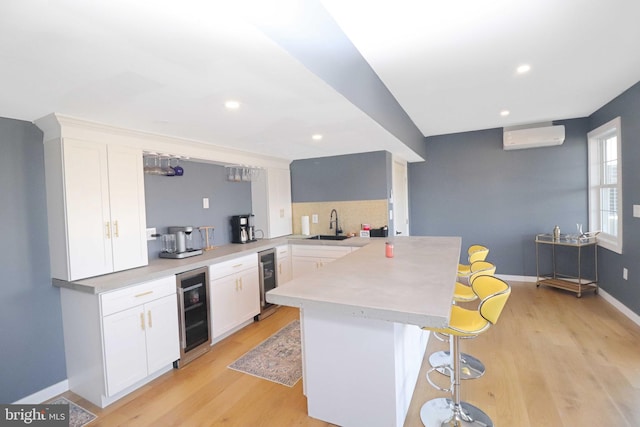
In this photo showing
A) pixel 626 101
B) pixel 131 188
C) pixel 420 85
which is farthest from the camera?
pixel 626 101

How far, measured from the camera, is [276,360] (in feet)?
8.91

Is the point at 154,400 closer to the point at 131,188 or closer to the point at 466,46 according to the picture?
the point at 131,188

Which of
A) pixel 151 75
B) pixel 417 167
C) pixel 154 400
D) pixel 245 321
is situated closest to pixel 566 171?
pixel 417 167

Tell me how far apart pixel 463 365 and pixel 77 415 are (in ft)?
9.44

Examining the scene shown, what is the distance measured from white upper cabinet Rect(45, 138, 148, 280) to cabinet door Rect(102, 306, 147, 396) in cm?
42

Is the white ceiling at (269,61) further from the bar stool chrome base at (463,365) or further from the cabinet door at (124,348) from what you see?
the bar stool chrome base at (463,365)

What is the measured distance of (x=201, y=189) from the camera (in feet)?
12.0

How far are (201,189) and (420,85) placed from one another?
266 centimetres

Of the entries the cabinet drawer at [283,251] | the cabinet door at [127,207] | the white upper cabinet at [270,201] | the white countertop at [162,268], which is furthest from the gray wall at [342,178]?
the cabinet door at [127,207]

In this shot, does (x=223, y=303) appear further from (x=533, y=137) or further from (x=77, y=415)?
(x=533, y=137)

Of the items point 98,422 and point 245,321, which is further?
point 245,321

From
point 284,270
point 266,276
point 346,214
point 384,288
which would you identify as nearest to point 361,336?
point 384,288

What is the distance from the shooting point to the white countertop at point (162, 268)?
2.15 metres

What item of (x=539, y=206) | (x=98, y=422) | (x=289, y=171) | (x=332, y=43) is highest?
(x=332, y=43)
